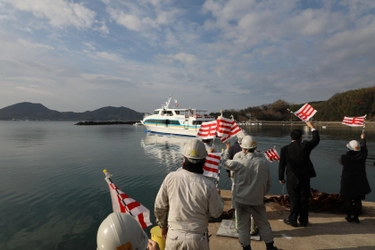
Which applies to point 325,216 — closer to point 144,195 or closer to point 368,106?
point 144,195

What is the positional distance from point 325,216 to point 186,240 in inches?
164

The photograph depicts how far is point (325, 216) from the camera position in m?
4.84

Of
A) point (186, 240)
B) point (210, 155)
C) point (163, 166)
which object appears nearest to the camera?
point (186, 240)

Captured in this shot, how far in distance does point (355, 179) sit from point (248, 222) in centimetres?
272

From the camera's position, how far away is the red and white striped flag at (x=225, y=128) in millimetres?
5895

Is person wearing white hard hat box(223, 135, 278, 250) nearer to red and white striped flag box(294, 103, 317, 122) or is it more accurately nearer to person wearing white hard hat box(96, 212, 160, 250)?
person wearing white hard hat box(96, 212, 160, 250)

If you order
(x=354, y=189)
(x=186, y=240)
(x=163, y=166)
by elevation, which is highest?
(x=186, y=240)

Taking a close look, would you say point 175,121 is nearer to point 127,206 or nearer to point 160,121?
point 160,121

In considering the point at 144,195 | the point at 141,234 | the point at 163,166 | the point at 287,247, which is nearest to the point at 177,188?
the point at 141,234

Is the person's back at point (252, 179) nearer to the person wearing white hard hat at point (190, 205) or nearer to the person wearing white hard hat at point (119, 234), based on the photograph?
the person wearing white hard hat at point (190, 205)

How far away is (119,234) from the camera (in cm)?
132

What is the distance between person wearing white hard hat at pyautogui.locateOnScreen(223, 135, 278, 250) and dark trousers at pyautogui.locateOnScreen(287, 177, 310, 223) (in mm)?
1029

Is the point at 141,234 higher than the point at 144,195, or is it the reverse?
the point at 141,234

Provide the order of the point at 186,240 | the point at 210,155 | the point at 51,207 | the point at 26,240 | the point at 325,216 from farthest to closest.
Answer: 1. the point at 51,207
2. the point at 26,240
3. the point at 210,155
4. the point at 325,216
5. the point at 186,240
